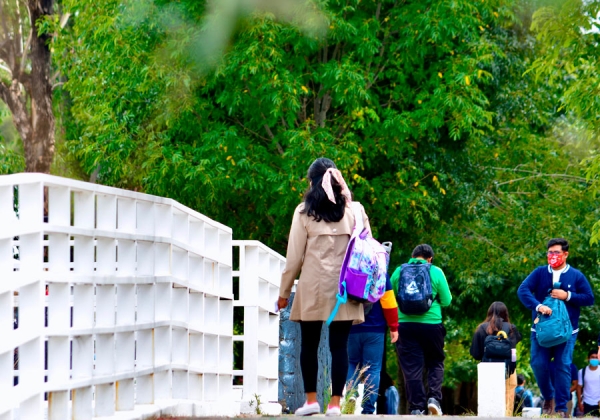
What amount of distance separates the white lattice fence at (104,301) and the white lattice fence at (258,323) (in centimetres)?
116

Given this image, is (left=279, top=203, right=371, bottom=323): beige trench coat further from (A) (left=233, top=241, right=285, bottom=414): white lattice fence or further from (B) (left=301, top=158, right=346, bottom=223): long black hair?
(A) (left=233, top=241, right=285, bottom=414): white lattice fence

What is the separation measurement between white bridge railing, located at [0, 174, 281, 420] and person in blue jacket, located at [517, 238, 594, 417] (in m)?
3.55

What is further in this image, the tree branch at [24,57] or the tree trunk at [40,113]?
the tree branch at [24,57]

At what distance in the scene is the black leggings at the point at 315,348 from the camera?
791 cm

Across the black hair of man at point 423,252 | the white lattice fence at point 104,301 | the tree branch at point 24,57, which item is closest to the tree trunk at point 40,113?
the tree branch at point 24,57

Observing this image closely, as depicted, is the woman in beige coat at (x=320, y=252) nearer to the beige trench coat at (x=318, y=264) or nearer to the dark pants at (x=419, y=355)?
the beige trench coat at (x=318, y=264)

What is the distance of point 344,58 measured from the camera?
1881cm

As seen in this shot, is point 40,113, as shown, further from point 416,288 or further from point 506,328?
point 416,288

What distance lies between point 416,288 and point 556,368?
1553 millimetres

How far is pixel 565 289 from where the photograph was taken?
11148 millimetres

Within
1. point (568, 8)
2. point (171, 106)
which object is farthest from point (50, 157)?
point (568, 8)

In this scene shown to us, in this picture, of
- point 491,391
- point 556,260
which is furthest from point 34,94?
point 556,260

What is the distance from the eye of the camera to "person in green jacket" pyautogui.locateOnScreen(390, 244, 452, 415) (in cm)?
1116

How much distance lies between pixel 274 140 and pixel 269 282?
920 cm
